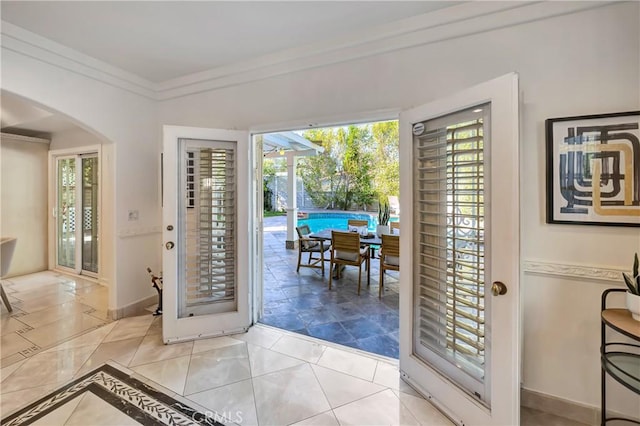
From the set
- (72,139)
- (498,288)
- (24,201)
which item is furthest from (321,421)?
(24,201)

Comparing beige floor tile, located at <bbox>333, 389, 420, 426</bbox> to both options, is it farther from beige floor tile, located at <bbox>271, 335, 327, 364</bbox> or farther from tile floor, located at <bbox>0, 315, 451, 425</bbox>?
beige floor tile, located at <bbox>271, 335, 327, 364</bbox>

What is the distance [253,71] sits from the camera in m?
2.77

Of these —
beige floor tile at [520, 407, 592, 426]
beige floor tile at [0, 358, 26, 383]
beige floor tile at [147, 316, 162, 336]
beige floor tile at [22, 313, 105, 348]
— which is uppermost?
beige floor tile at [147, 316, 162, 336]

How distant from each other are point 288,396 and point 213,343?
1.04 metres

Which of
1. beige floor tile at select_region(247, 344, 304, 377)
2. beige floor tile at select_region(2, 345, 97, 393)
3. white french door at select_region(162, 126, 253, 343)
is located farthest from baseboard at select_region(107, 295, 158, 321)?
beige floor tile at select_region(247, 344, 304, 377)

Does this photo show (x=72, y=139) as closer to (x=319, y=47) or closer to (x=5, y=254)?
(x=5, y=254)

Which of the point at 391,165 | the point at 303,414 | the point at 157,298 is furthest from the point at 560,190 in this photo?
the point at 391,165

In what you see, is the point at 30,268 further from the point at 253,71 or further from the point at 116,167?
the point at 253,71

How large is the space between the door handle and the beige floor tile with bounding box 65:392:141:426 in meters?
2.22

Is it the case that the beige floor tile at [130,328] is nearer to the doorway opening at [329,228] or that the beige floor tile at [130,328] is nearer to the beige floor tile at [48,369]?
the beige floor tile at [48,369]

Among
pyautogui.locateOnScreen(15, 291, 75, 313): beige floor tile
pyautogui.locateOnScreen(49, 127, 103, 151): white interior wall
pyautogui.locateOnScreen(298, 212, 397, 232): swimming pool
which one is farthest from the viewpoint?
pyautogui.locateOnScreen(298, 212, 397, 232): swimming pool

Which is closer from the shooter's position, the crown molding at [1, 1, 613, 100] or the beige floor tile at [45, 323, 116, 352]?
the crown molding at [1, 1, 613, 100]

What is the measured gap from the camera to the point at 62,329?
288 cm

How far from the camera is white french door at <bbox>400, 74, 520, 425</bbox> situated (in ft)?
4.73
